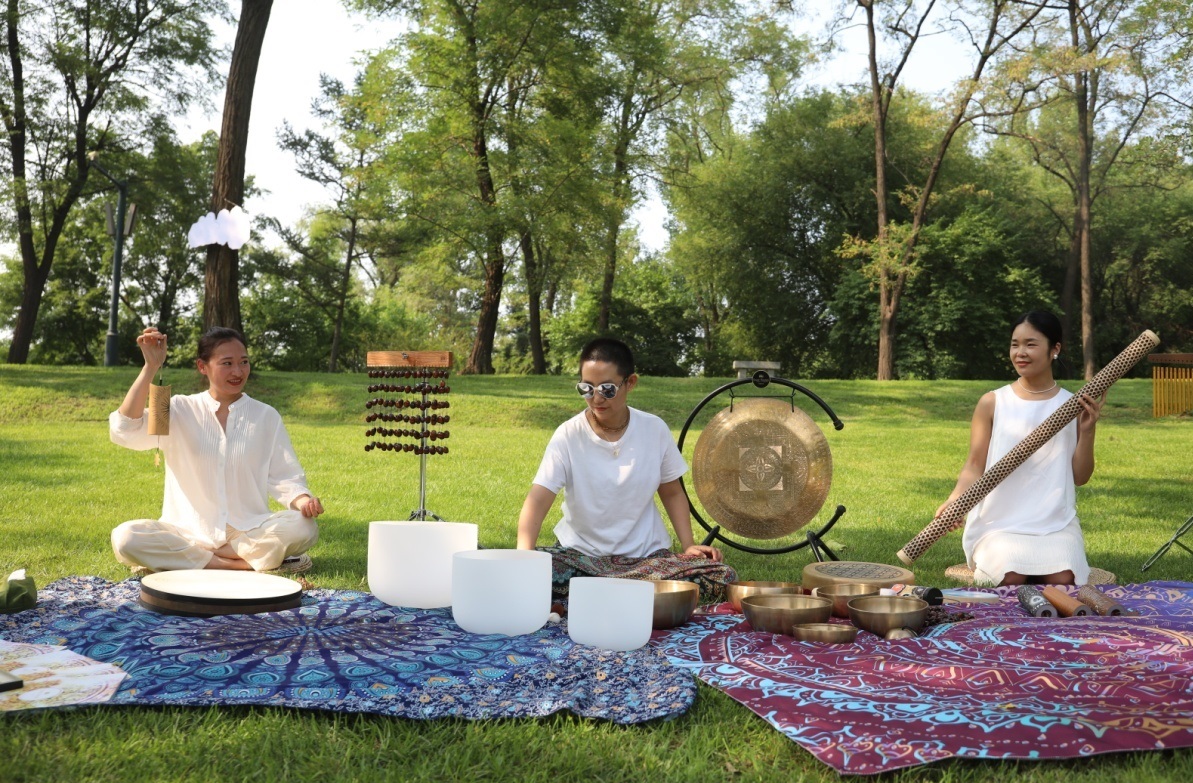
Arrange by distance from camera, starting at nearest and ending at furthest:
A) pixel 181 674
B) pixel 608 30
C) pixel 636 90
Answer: pixel 181 674, pixel 608 30, pixel 636 90

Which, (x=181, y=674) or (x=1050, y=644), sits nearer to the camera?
(x=181, y=674)

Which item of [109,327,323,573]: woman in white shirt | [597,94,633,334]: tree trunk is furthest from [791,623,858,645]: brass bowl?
[597,94,633,334]: tree trunk

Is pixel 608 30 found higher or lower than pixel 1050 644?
higher

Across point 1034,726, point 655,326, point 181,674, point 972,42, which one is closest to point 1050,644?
point 1034,726

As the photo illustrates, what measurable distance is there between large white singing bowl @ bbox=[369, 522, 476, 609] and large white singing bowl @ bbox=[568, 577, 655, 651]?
62 cm

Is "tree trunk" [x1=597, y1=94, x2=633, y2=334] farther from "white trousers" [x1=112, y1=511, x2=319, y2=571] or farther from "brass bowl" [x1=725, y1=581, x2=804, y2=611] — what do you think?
"brass bowl" [x1=725, y1=581, x2=804, y2=611]

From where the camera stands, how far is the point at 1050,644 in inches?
125

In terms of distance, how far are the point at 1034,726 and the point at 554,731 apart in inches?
45.2

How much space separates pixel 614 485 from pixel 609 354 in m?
0.53

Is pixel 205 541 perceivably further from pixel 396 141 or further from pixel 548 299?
pixel 548 299

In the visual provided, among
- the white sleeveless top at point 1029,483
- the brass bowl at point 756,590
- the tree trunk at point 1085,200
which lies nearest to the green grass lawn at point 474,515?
the white sleeveless top at point 1029,483

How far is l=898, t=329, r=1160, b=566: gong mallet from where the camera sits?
4.37 metres

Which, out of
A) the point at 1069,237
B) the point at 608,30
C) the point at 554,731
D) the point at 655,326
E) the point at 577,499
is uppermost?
the point at 608,30

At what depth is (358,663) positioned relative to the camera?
2898 mm
